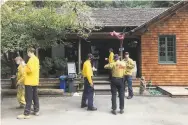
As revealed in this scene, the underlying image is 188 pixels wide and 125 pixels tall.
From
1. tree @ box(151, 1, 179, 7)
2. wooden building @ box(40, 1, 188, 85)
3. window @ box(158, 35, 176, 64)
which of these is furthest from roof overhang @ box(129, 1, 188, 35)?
tree @ box(151, 1, 179, 7)

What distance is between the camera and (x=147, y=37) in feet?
59.2

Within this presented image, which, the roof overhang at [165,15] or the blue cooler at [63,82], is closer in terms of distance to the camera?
the blue cooler at [63,82]

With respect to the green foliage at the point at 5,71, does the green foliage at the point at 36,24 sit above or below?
above

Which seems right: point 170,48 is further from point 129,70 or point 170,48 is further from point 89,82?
point 89,82

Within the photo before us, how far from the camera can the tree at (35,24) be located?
12.7m

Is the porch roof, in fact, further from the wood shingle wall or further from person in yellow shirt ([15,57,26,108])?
person in yellow shirt ([15,57,26,108])

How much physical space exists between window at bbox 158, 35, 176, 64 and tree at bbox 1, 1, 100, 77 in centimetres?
447

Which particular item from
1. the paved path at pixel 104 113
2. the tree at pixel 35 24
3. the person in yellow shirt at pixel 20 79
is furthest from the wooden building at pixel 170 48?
the person in yellow shirt at pixel 20 79

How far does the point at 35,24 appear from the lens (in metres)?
13.6

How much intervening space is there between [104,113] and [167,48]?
8.44 metres

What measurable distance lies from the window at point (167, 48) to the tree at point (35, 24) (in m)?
4.47

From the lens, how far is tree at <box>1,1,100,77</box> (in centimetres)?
1274

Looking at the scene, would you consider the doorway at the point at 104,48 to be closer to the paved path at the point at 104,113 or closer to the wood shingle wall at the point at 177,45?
the wood shingle wall at the point at 177,45

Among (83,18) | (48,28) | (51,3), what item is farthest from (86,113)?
(51,3)
